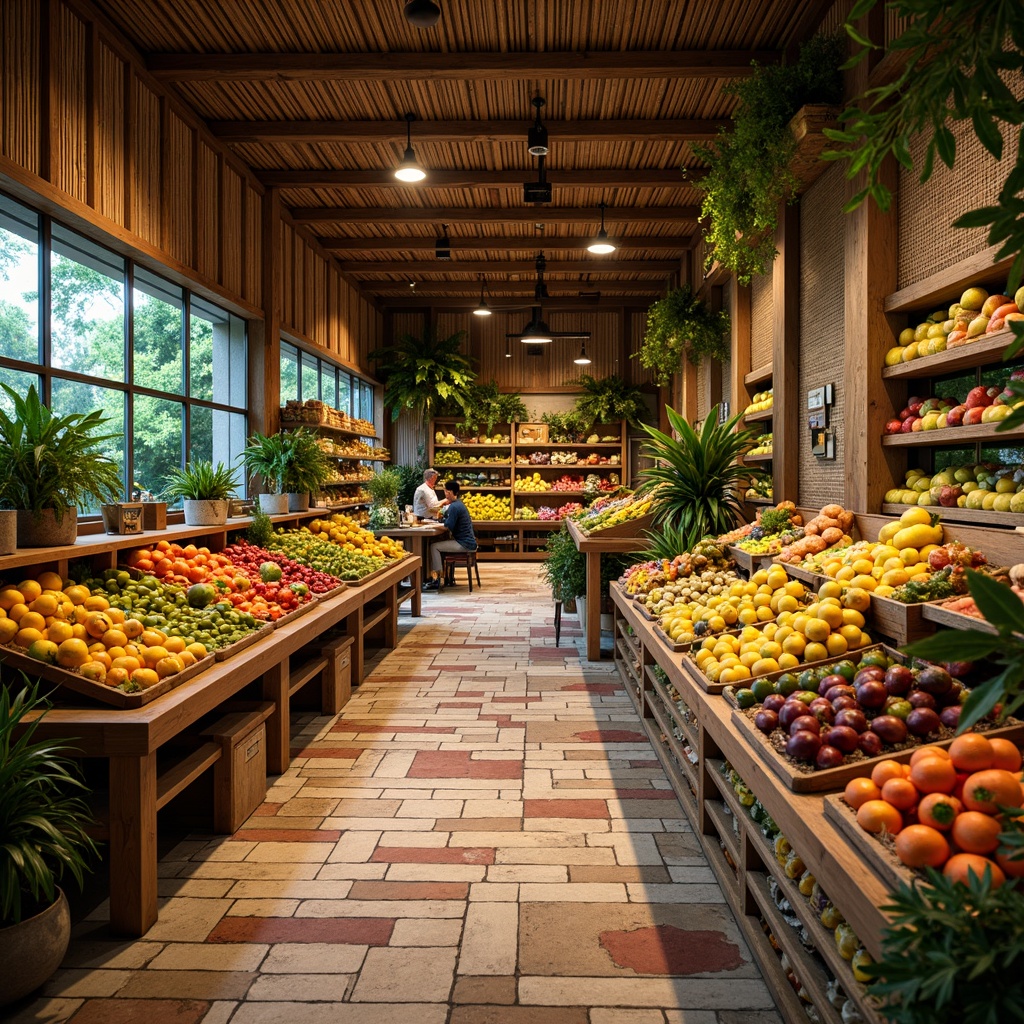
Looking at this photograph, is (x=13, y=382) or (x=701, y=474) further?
(x=701, y=474)

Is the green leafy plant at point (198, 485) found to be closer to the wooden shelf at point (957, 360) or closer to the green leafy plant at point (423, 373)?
the wooden shelf at point (957, 360)

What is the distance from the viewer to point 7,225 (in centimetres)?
445

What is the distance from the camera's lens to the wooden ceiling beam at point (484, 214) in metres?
9.26

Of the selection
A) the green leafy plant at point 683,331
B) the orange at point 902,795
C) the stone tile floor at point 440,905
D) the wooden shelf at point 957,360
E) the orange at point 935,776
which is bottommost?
the stone tile floor at point 440,905

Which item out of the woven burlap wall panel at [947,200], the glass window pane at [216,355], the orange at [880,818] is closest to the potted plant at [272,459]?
Answer: the glass window pane at [216,355]

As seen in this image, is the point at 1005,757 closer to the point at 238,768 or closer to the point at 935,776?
the point at 935,776

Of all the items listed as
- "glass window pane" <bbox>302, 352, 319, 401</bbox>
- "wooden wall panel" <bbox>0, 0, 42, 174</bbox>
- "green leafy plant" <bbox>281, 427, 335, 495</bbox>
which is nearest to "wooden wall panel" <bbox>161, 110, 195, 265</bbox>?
"wooden wall panel" <bbox>0, 0, 42, 174</bbox>

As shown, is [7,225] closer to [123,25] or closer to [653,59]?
[123,25]

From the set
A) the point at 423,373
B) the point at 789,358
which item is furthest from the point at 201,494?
the point at 423,373

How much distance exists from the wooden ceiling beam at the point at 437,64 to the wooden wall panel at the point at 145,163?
0.78 ft

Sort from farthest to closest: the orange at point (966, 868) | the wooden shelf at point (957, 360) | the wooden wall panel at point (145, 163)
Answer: the wooden wall panel at point (145, 163) → the wooden shelf at point (957, 360) → the orange at point (966, 868)

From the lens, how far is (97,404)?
546 cm

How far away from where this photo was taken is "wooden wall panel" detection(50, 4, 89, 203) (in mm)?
4602

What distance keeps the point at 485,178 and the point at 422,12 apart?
3.62 meters
